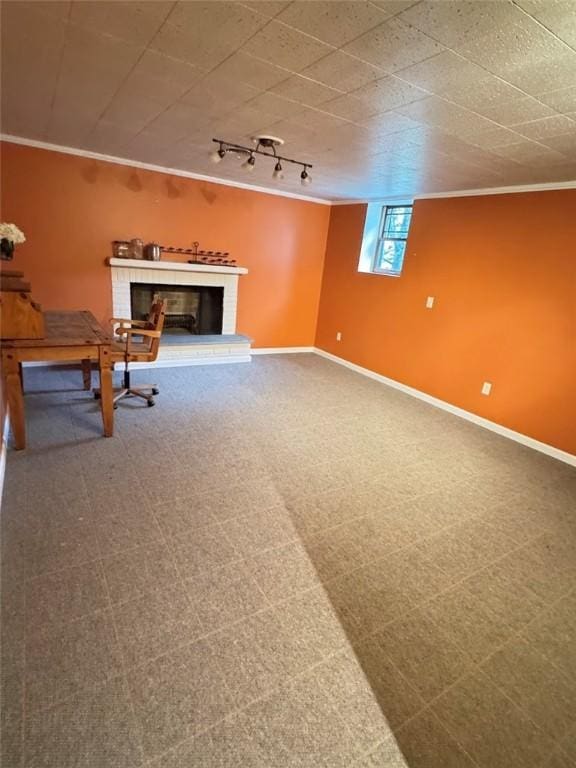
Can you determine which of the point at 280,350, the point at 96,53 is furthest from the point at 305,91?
the point at 280,350

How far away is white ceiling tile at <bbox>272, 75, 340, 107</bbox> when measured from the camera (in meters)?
1.84

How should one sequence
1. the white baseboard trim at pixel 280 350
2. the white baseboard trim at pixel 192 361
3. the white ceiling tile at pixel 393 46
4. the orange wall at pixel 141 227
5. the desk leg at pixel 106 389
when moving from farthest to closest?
the white baseboard trim at pixel 280 350 < the white baseboard trim at pixel 192 361 < the orange wall at pixel 141 227 < the desk leg at pixel 106 389 < the white ceiling tile at pixel 393 46

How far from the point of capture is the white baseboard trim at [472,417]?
3422 mm

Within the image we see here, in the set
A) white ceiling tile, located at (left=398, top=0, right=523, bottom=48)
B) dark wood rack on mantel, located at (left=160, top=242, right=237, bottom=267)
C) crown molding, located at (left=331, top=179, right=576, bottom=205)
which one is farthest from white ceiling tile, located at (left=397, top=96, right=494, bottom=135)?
dark wood rack on mantel, located at (left=160, top=242, right=237, bottom=267)

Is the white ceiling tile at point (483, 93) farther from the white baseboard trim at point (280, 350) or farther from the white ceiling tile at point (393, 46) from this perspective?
the white baseboard trim at point (280, 350)

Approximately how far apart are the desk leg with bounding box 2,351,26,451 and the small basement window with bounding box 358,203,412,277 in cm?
405

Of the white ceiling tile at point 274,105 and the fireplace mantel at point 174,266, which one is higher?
the white ceiling tile at point 274,105

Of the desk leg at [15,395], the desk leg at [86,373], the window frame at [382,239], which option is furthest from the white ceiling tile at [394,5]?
the window frame at [382,239]

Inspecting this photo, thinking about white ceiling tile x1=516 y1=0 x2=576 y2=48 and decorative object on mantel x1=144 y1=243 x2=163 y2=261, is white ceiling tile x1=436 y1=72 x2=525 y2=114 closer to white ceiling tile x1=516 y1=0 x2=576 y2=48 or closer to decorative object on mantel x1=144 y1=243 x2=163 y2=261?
white ceiling tile x1=516 y1=0 x2=576 y2=48

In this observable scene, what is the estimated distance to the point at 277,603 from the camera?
171 cm

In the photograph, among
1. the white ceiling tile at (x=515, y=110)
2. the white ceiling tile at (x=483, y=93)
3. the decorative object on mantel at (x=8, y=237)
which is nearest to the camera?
the white ceiling tile at (x=483, y=93)

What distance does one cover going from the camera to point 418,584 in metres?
1.90

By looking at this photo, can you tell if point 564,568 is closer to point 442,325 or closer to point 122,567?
point 122,567

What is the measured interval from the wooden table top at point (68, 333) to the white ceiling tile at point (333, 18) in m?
2.12
